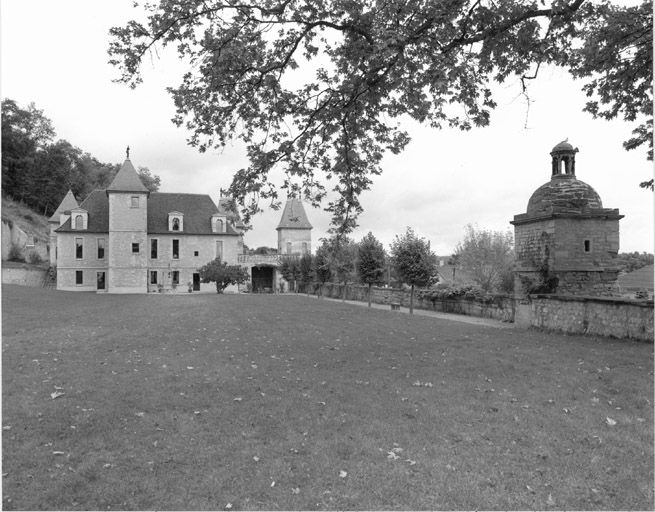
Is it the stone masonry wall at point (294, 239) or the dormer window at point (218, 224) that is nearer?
the dormer window at point (218, 224)

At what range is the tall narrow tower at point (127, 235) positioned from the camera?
149 ft

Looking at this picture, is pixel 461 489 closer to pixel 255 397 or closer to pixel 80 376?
pixel 255 397

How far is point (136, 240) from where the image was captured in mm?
46000

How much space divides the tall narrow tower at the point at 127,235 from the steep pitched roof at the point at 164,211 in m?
2.85

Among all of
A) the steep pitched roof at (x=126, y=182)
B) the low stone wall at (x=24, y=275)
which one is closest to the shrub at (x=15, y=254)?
the low stone wall at (x=24, y=275)

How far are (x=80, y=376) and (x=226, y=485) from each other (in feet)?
17.3

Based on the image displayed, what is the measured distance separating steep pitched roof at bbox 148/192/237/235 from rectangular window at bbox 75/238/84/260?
6746mm

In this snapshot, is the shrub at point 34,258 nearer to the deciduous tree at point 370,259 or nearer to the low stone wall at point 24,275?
the low stone wall at point 24,275

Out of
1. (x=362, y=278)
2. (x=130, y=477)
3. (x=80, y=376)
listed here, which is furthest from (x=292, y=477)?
(x=362, y=278)

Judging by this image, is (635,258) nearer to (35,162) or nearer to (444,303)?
(444,303)

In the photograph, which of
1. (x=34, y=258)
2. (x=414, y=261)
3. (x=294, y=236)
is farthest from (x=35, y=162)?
(x=414, y=261)

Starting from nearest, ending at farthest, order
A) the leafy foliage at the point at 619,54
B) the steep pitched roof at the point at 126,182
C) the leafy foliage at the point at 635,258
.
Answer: the leafy foliage at the point at 619,54, the steep pitched roof at the point at 126,182, the leafy foliage at the point at 635,258

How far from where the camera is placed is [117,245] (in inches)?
1793

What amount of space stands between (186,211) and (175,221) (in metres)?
2.08
